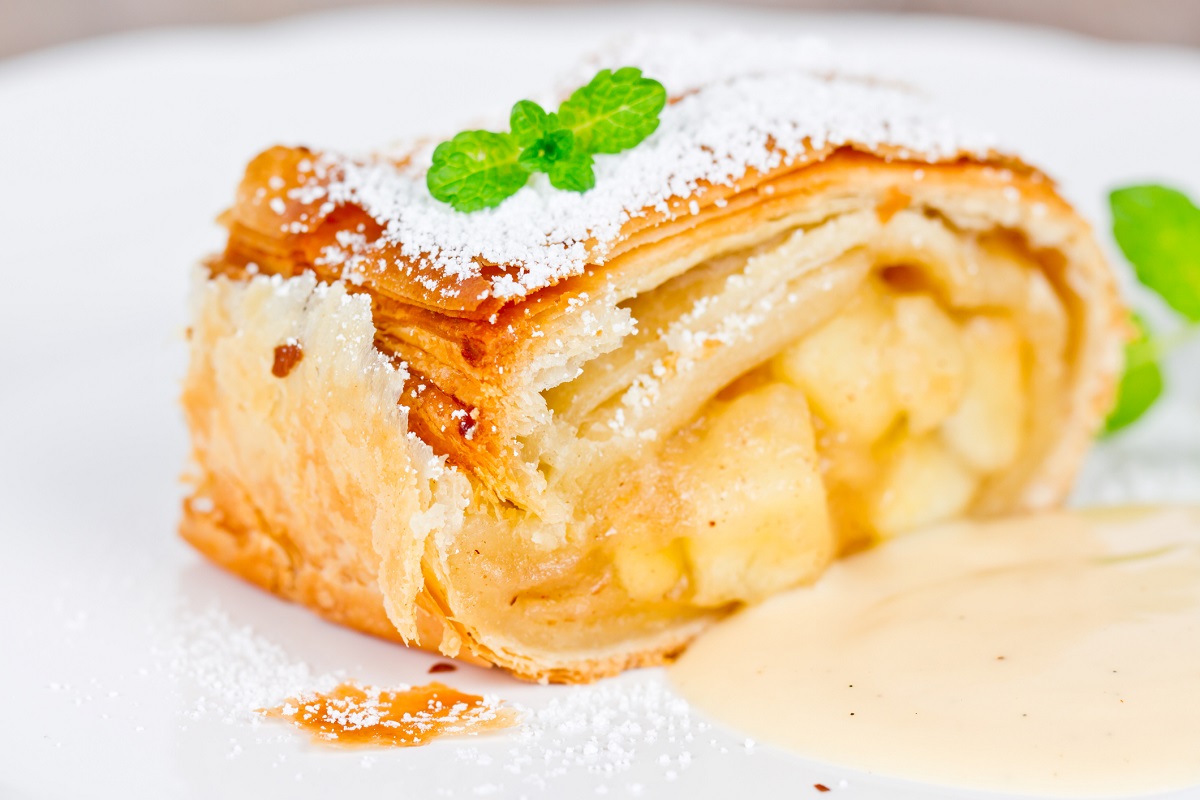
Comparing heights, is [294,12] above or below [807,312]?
above

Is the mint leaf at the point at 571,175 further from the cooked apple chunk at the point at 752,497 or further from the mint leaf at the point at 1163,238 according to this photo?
the mint leaf at the point at 1163,238

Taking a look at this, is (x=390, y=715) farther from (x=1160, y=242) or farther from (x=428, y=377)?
(x=1160, y=242)

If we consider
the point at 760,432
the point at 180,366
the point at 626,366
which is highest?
the point at 626,366

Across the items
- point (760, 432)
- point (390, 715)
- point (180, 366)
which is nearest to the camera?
point (390, 715)

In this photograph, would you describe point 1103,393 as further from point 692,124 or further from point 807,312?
point 692,124

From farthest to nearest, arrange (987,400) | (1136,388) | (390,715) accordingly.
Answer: (1136,388)
(987,400)
(390,715)

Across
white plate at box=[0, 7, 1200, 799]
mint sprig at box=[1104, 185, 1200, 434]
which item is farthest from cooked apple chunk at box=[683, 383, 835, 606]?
mint sprig at box=[1104, 185, 1200, 434]

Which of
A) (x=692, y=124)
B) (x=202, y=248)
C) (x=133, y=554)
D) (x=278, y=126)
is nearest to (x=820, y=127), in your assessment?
(x=692, y=124)

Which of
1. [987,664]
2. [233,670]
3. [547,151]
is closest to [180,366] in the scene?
[233,670]
